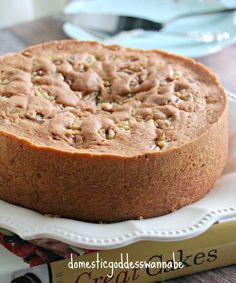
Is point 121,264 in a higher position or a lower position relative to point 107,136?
lower

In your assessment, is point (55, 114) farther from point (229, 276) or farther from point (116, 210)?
point (229, 276)

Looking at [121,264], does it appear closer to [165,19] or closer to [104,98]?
[104,98]

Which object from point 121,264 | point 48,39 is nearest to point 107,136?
point 121,264

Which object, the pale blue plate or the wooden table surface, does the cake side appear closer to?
the wooden table surface

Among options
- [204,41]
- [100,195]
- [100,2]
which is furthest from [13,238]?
[100,2]

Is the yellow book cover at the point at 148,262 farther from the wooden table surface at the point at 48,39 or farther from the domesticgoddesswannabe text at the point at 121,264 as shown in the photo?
the wooden table surface at the point at 48,39

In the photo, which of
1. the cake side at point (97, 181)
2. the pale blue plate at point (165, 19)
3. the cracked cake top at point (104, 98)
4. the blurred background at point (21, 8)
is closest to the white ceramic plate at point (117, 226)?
the cake side at point (97, 181)

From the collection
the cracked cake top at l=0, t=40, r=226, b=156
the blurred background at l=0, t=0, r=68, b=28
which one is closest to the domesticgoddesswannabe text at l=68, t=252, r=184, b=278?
the cracked cake top at l=0, t=40, r=226, b=156
